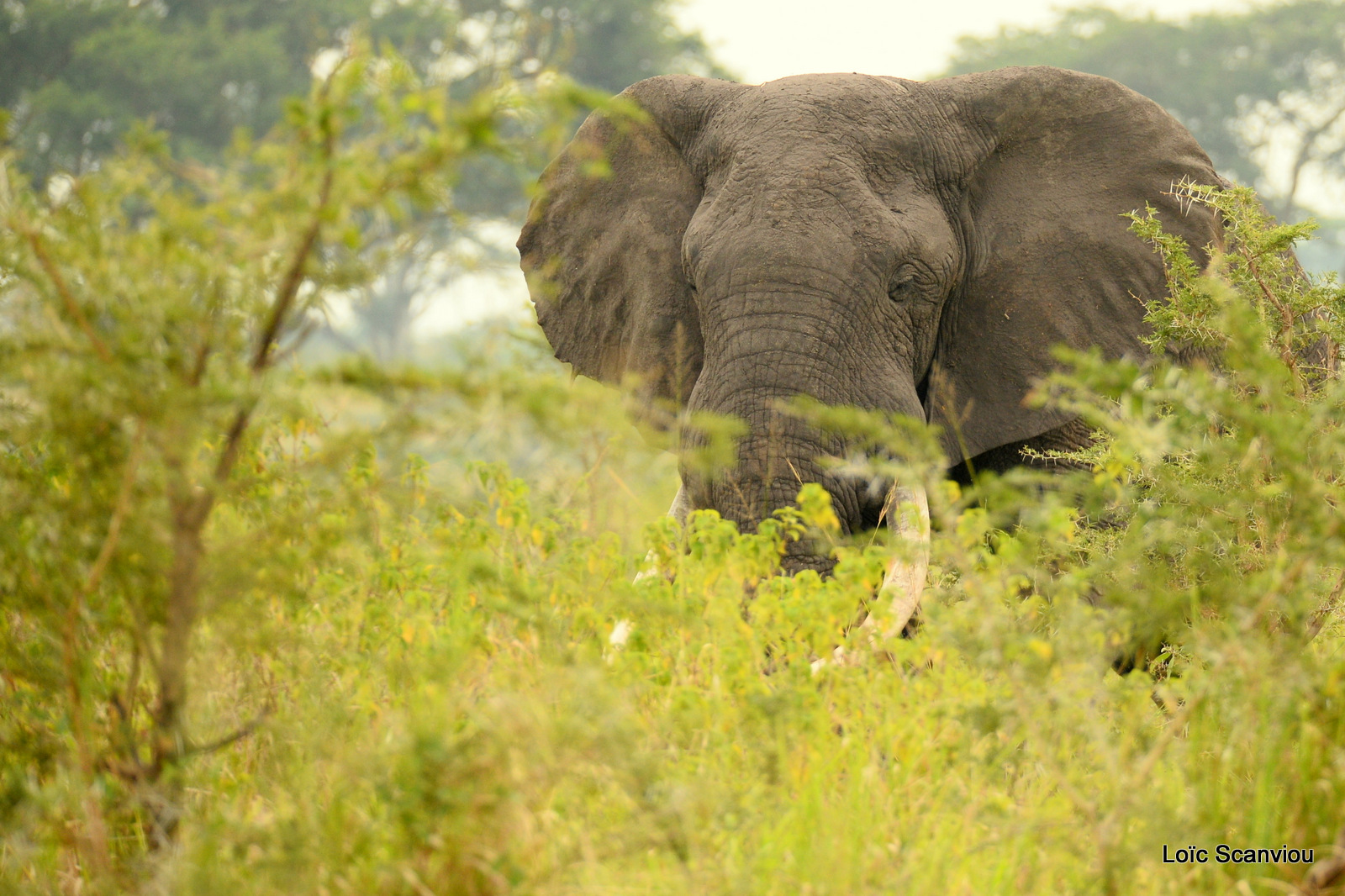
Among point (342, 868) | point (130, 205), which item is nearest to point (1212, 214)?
point (342, 868)

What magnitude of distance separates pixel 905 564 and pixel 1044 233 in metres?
2.48

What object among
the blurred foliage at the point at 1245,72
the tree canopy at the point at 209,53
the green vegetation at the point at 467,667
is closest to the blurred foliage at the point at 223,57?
the tree canopy at the point at 209,53

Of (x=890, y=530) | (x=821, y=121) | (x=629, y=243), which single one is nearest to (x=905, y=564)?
(x=890, y=530)

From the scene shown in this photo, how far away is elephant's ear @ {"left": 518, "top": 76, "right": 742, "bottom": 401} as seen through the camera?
220 inches

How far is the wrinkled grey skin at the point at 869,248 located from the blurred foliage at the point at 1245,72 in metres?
20.2

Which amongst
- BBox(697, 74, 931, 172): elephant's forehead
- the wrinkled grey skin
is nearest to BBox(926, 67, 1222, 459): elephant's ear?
the wrinkled grey skin

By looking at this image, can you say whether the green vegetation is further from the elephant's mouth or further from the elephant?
the elephant

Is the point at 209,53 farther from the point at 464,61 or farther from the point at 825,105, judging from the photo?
the point at 825,105

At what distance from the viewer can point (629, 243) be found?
232 inches

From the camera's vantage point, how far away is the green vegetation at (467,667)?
93.0 inches

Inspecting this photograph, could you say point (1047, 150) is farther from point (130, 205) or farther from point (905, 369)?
point (130, 205)

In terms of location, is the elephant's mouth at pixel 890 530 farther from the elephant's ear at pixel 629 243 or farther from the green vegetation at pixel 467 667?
the elephant's ear at pixel 629 243

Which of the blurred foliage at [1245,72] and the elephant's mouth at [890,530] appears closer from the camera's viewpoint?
the elephant's mouth at [890,530]

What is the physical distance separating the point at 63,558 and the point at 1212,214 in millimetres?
4738
